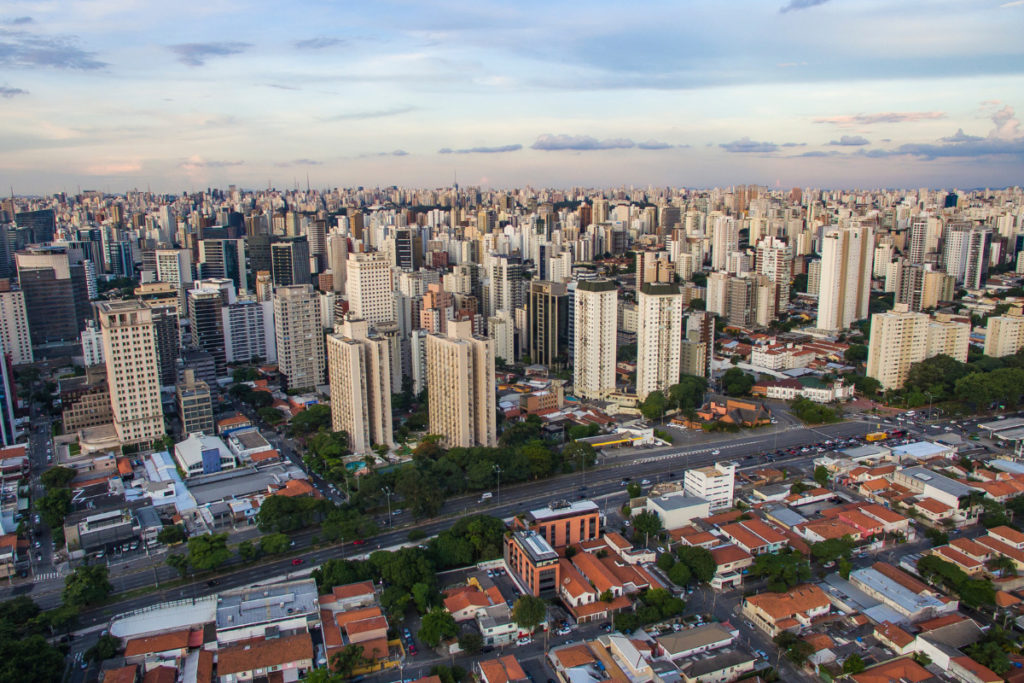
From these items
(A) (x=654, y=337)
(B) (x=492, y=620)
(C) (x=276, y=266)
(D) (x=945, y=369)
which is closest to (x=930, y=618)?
(B) (x=492, y=620)

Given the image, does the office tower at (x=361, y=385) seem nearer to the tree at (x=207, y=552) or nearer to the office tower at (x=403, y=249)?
the tree at (x=207, y=552)

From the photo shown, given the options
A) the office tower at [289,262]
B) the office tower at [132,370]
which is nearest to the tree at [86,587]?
the office tower at [132,370]

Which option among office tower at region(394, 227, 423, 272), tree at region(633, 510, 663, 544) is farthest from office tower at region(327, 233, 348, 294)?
tree at region(633, 510, 663, 544)

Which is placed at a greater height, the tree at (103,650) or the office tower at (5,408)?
the office tower at (5,408)

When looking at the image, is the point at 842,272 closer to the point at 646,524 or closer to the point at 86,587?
the point at 646,524

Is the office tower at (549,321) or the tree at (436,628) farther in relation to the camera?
the office tower at (549,321)
